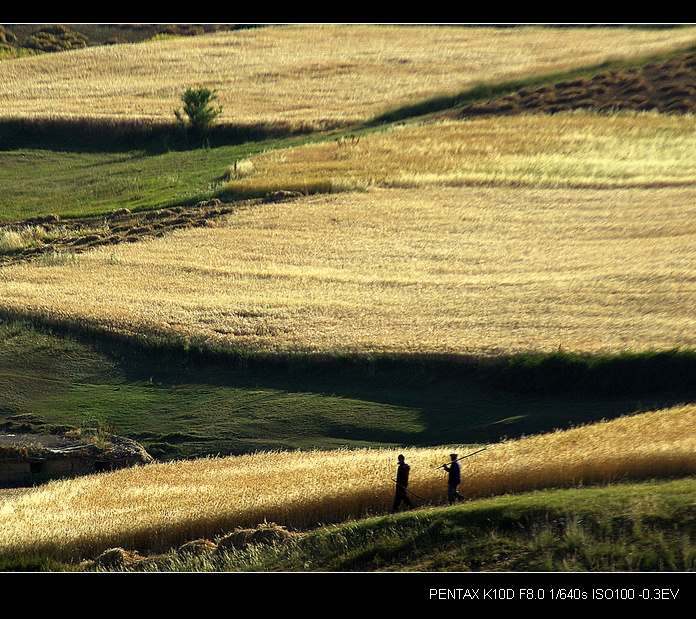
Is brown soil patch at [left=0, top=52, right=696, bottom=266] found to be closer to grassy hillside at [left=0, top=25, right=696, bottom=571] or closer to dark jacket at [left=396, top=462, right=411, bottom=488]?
grassy hillside at [left=0, top=25, right=696, bottom=571]

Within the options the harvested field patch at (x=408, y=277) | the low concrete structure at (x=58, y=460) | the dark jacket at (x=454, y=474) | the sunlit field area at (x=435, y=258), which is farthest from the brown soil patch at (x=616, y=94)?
the dark jacket at (x=454, y=474)

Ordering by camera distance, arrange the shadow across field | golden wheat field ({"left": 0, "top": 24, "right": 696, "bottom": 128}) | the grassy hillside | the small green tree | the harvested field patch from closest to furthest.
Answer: the grassy hillside, the shadow across field, the harvested field patch, the small green tree, golden wheat field ({"left": 0, "top": 24, "right": 696, "bottom": 128})

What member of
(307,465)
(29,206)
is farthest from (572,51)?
(307,465)

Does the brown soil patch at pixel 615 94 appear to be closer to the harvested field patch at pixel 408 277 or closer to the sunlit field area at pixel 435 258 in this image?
the sunlit field area at pixel 435 258

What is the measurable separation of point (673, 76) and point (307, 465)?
52.6m

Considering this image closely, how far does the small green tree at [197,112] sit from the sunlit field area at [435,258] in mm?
7580

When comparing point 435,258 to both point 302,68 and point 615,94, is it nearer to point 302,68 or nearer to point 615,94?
point 615,94

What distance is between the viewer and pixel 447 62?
80.2m

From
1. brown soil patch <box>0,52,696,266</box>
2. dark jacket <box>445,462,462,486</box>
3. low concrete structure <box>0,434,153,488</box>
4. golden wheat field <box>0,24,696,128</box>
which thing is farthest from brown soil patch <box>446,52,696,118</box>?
dark jacket <box>445,462,462,486</box>

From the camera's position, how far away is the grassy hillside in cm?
1812

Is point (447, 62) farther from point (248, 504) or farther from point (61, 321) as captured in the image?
point (248, 504)

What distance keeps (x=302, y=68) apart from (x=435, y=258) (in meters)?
41.1

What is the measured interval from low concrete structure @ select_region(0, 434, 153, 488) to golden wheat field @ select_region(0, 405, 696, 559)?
2.78m

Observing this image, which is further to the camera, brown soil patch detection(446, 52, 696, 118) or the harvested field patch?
brown soil patch detection(446, 52, 696, 118)
